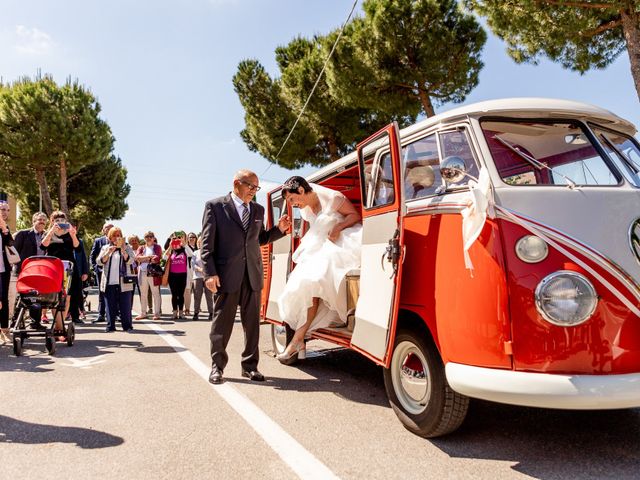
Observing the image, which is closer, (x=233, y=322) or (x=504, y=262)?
(x=504, y=262)

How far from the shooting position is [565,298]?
2852 mm

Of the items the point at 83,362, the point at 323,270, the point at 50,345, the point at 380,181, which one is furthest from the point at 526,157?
the point at 50,345

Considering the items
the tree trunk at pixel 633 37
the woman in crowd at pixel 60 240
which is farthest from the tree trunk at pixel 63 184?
the tree trunk at pixel 633 37

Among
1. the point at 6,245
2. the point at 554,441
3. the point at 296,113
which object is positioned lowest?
the point at 554,441

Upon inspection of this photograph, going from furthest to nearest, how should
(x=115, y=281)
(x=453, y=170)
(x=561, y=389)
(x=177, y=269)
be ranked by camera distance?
(x=177, y=269) → (x=115, y=281) → (x=453, y=170) → (x=561, y=389)

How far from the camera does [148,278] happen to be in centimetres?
1182

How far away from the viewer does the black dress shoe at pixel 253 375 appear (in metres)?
5.29

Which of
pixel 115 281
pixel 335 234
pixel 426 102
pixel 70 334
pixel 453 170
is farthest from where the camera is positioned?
pixel 426 102

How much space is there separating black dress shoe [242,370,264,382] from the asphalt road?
6 centimetres

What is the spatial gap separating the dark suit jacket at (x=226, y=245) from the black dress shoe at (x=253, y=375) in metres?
0.89

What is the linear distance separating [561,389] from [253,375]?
10.9 ft

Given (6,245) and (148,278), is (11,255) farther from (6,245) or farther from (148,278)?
(148,278)

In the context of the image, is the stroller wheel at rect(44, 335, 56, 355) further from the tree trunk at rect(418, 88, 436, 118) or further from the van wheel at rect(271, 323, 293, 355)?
the tree trunk at rect(418, 88, 436, 118)

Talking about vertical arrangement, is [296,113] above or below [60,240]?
above
